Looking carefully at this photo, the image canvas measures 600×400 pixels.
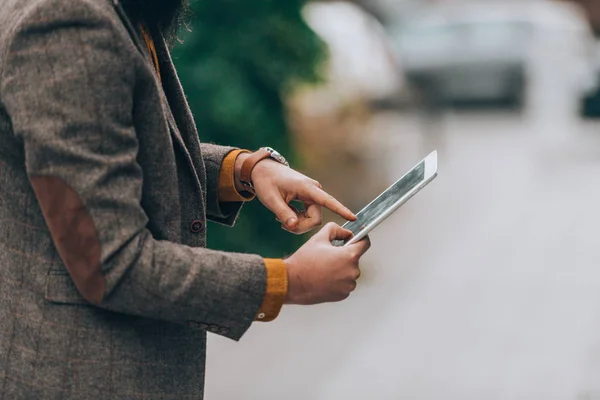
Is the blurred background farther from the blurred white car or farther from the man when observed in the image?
the blurred white car

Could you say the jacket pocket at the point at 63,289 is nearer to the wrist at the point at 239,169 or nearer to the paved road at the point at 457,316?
the wrist at the point at 239,169

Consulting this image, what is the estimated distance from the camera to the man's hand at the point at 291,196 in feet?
6.46

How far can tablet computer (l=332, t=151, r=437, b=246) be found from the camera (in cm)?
180

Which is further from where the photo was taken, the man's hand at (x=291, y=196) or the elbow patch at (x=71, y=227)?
the man's hand at (x=291, y=196)

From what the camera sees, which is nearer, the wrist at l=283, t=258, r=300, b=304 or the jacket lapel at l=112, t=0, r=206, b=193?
the wrist at l=283, t=258, r=300, b=304

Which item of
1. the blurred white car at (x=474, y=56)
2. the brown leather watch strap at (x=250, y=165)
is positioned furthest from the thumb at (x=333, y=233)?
the blurred white car at (x=474, y=56)

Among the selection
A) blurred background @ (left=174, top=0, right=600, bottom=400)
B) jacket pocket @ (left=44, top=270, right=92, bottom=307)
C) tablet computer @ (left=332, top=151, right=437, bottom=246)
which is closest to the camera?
jacket pocket @ (left=44, top=270, right=92, bottom=307)

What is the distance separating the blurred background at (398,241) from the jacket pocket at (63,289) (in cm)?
259

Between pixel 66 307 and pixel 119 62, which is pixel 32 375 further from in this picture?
pixel 119 62

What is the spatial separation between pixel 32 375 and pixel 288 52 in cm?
501

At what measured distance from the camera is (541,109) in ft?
53.8

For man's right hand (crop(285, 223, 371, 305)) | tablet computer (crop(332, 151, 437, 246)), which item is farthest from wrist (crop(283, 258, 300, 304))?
tablet computer (crop(332, 151, 437, 246))

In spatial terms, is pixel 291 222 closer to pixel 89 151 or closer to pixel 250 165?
pixel 250 165

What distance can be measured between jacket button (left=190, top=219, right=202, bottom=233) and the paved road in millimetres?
3177
